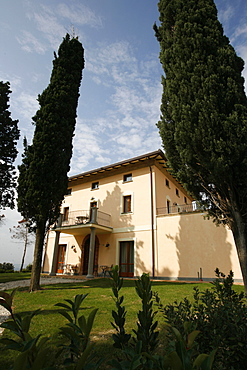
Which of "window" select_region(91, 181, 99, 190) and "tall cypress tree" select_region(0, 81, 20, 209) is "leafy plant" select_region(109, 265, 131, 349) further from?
"window" select_region(91, 181, 99, 190)

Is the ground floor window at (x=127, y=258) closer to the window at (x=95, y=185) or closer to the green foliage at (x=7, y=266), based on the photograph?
the window at (x=95, y=185)

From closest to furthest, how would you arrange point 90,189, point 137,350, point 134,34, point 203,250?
point 137,350
point 134,34
point 203,250
point 90,189

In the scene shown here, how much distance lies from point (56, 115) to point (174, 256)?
34.5 ft

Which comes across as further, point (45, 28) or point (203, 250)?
point (203, 250)

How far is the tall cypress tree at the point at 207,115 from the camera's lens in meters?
5.89

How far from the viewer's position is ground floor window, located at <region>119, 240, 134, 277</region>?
47.6 feet

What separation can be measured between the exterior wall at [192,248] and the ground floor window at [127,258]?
2.02m

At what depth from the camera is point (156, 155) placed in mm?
15070

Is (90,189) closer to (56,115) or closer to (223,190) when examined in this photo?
(56,115)

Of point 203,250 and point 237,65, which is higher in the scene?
point 237,65

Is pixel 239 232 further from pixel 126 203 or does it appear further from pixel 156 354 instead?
pixel 126 203

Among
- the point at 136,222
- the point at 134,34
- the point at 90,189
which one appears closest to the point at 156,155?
the point at 136,222

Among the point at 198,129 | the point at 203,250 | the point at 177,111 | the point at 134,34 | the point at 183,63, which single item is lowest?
the point at 203,250

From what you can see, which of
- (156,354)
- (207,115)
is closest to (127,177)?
(207,115)
